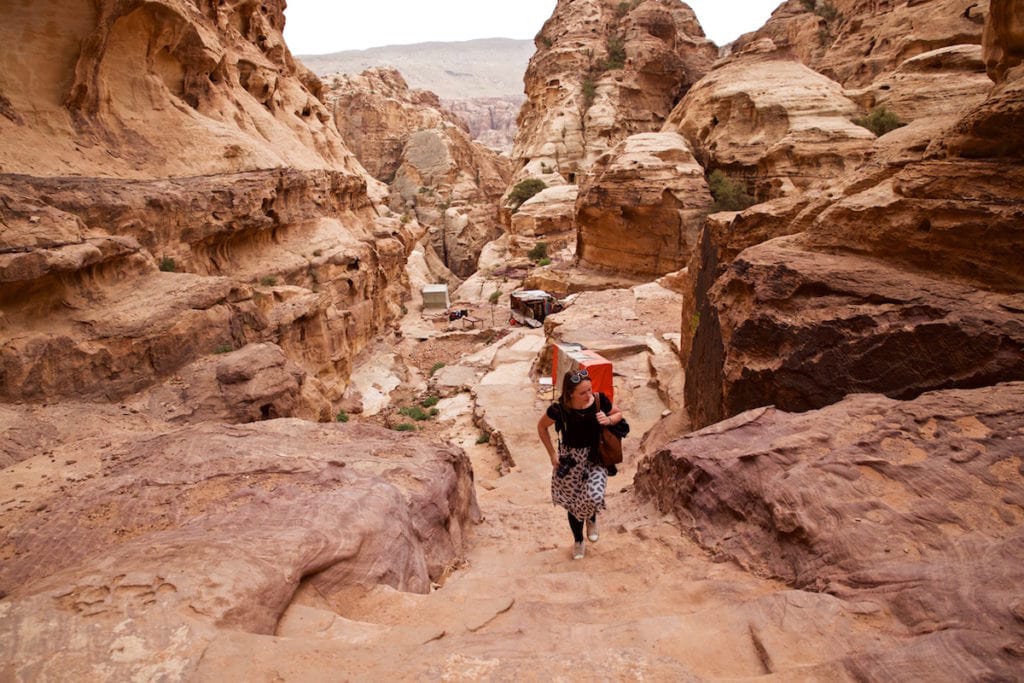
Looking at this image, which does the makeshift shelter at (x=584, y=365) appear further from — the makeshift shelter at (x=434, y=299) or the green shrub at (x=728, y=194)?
the makeshift shelter at (x=434, y=299)

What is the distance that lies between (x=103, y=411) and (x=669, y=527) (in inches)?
314

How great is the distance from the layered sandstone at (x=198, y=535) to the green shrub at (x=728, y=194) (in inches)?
651

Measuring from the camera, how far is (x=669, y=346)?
1262 cm

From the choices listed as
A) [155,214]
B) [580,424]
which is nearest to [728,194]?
[155,214]

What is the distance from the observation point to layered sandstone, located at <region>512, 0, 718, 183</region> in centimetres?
3753

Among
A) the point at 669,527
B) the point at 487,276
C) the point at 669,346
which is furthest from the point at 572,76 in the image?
the point at 669,527

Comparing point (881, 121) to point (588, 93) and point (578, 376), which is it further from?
point (588, 93)

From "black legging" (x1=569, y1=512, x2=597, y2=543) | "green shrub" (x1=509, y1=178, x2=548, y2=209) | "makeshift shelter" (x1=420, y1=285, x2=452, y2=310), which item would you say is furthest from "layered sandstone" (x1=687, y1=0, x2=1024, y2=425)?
"green shrub" (x1=509, y1=178, x2=548, y2=209)

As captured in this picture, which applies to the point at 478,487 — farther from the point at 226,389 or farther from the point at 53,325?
the point at 53,325

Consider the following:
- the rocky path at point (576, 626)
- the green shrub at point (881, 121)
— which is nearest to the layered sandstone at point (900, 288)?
the rocky path at point (576, 626)

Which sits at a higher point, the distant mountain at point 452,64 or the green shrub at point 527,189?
the distant mountain at point 452,64

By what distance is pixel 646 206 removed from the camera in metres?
19.4

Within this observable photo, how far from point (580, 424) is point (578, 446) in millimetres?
180

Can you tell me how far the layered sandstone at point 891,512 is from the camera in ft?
6.92
